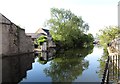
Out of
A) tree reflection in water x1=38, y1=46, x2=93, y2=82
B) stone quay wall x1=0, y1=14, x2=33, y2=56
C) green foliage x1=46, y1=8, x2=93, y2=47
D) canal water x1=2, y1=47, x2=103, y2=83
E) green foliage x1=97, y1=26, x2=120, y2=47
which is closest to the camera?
canal water x1=2, y1=47, x2=103, y2=83

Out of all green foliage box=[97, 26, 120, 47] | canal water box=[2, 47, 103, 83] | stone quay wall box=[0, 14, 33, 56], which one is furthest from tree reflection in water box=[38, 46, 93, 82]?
green foliage box=[97, 26, 120, 47]

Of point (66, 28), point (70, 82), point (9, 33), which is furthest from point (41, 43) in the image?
point (70, 82)

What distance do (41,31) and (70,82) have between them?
282 feet

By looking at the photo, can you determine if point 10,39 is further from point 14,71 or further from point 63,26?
point 63,26

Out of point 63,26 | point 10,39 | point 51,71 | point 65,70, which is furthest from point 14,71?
point 63,26

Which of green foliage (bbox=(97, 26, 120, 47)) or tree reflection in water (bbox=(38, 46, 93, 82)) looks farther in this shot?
green foliage (bbox=(97, 26, 120, 47))

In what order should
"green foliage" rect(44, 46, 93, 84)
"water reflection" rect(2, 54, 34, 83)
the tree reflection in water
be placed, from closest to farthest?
"water reflection" rect(2, 54, 34, 83)
"green foliage" rect(44, 46, 93, 84)
the tree reflection in water

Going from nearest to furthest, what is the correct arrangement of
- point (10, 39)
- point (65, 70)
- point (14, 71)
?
point (14, 71), point (65, 70), point (10, 39)

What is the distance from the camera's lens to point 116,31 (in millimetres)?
55750

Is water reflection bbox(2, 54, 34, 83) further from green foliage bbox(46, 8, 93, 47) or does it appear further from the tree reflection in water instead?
green foliage bbox(46, 8, 93, 47)

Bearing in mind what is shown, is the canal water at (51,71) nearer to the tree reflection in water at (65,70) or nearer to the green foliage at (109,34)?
the tree reflection in water at (65,70)

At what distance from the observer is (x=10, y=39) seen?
38312 mm

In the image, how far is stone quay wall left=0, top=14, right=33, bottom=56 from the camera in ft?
117

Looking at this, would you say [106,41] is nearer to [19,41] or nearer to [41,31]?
[19,41]
